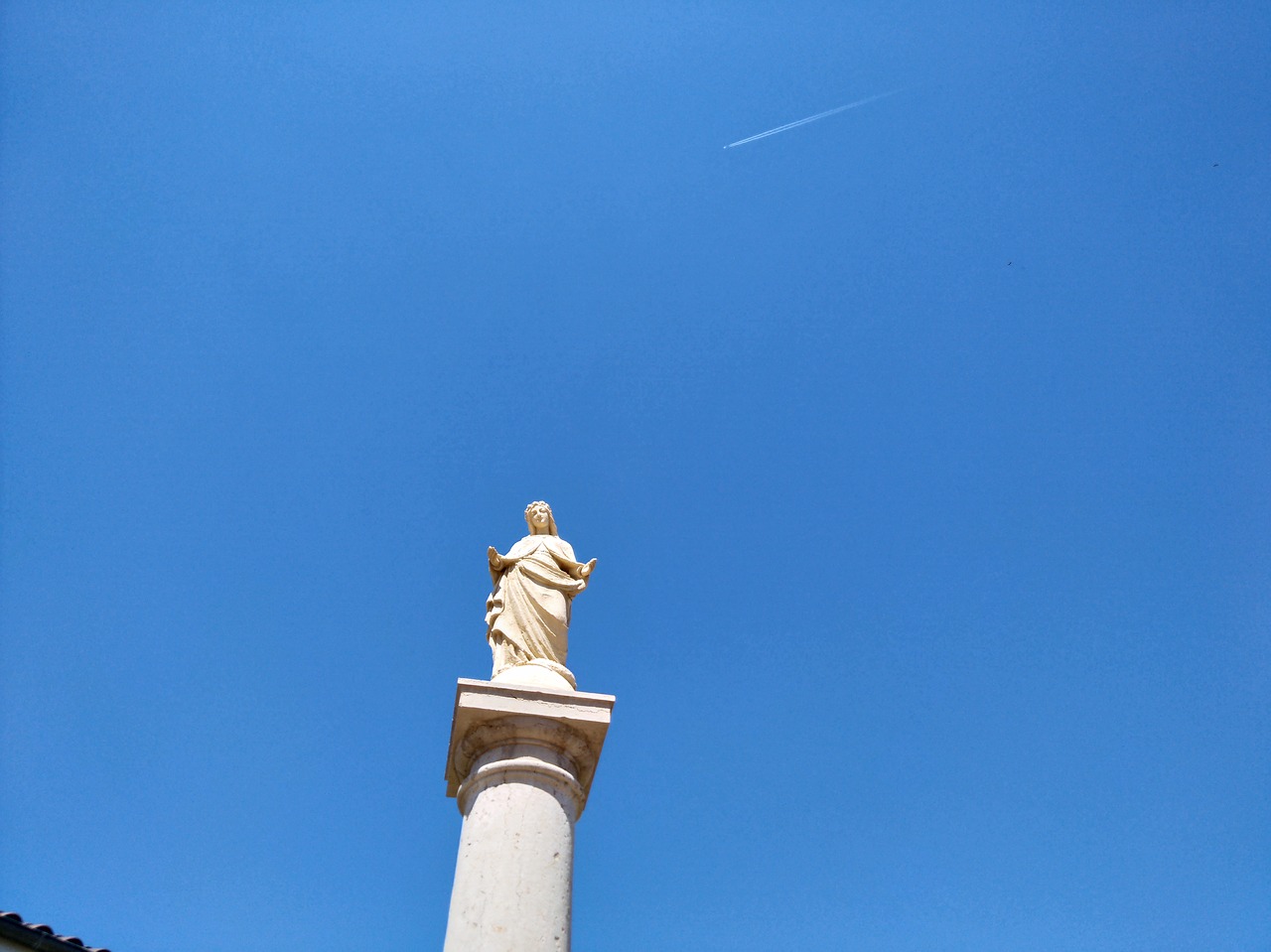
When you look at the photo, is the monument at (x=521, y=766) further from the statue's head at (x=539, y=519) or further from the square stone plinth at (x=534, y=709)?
the statue's head at (x=539, y=519)

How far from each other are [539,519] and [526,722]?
3186 mm

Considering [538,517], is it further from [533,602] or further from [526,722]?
[526,722]

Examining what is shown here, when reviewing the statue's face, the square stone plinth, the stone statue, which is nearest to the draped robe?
the stone statue

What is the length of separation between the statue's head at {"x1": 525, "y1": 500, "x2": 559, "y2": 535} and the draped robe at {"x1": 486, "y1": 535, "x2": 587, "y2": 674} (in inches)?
17.6

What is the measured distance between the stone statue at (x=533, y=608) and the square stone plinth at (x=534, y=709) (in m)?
0.30

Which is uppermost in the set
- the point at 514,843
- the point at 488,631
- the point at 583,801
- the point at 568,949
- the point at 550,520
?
the point at 550,520

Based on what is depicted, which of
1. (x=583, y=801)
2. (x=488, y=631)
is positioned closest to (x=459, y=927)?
(x=583, y=801)

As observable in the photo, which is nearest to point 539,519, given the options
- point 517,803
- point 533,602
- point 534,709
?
point 533,602

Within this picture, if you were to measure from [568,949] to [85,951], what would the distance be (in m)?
7.43

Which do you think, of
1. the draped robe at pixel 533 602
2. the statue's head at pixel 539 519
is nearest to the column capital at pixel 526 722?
the draped robe at pixel 533 602

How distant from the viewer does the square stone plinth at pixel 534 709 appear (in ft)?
26.6

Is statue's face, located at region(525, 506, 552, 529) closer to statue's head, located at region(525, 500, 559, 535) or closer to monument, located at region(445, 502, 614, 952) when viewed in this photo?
statue's head, located at region(525, 500, 559, 535)

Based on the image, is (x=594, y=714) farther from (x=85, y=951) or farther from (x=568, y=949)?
(x=85, y=951)

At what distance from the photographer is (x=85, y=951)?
11.5 m
